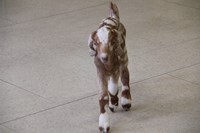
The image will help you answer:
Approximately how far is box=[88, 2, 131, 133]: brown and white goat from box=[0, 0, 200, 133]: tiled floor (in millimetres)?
140

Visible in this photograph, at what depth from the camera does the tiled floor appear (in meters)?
4.36

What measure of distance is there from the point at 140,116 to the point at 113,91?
31cm

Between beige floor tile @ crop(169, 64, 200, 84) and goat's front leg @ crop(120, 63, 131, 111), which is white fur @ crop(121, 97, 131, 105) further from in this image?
beige floor tile @ crop(169, 64, 200, 84)

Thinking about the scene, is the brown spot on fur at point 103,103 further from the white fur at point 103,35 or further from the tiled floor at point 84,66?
the white fur at point 103,35

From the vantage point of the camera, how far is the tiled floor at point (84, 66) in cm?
436

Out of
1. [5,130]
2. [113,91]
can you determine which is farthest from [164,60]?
[5,130]

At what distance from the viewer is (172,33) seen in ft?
Answer: 20.7

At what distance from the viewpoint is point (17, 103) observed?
15.4ft

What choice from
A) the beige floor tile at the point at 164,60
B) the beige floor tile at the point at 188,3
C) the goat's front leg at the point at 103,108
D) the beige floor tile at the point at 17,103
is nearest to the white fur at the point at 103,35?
the goat's front leg at the point at 103,108

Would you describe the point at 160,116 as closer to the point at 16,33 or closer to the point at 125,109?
the point at 125,109

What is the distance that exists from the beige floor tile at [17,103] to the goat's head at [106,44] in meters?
0.84

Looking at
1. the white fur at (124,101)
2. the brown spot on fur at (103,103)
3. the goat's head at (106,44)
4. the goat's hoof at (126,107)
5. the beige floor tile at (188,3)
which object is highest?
the goat's head at (106,44)

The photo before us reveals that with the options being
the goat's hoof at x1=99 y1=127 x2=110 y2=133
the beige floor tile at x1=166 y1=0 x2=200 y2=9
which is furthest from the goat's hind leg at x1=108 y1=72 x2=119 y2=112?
the beige floor tile at x1=166 y1=0 x2=200 y2=9

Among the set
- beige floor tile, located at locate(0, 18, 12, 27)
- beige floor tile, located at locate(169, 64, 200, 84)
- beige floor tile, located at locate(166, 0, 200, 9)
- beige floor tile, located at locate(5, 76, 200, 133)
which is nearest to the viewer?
beige floor tile, located at locate(5, 76, 200, 133)
